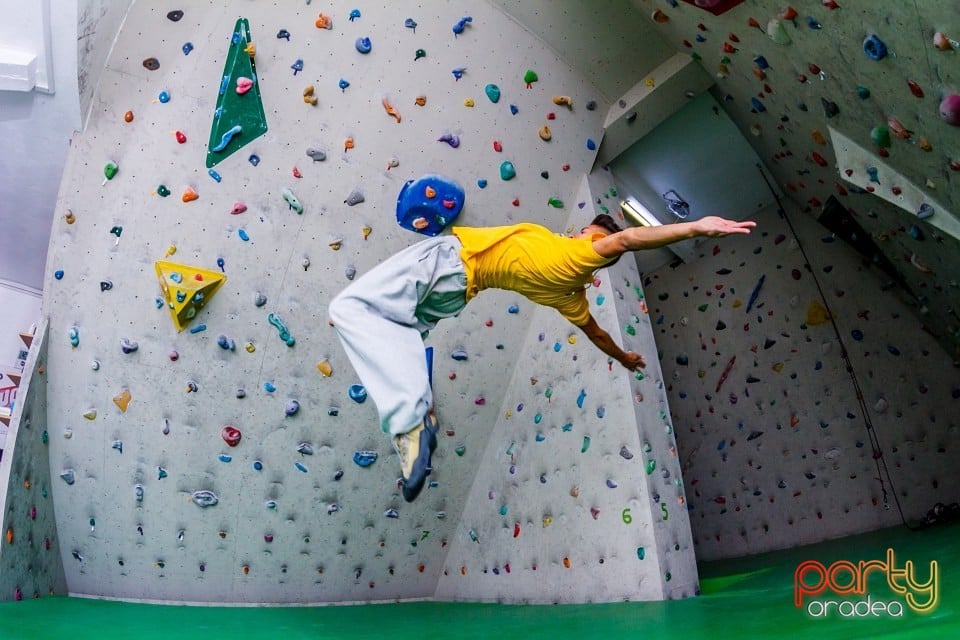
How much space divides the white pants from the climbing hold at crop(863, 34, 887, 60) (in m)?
1.51

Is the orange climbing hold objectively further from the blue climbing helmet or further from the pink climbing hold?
the pink climbing hold

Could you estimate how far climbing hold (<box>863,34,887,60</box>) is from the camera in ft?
9.75

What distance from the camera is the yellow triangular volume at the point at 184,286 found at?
4.22 m

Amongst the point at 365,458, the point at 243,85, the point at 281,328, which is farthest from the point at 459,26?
the point at 365,458

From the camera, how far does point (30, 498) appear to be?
14.1ft

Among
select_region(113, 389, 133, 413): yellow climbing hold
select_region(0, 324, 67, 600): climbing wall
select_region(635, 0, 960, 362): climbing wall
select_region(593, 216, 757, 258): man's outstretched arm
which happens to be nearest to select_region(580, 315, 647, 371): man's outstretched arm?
select_region(593, 216, 757, 258): man's outstretched arm

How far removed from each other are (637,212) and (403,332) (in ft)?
11.8

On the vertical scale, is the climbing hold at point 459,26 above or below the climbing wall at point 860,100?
above

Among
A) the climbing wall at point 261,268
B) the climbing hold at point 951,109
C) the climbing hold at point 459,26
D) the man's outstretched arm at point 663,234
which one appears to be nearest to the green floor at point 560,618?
the climbing wall at point 261,268

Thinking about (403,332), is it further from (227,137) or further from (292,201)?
(227,137)

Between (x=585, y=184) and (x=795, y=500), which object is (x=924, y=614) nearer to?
(x=585, y=184)

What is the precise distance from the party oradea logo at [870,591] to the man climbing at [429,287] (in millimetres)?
1303

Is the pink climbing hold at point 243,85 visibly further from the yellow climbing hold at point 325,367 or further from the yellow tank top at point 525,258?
the yellow tank top at point 525,258

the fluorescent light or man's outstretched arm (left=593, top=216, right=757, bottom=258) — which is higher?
man's outstretched arm (left=593, top=216, right=757, bottom=258)
